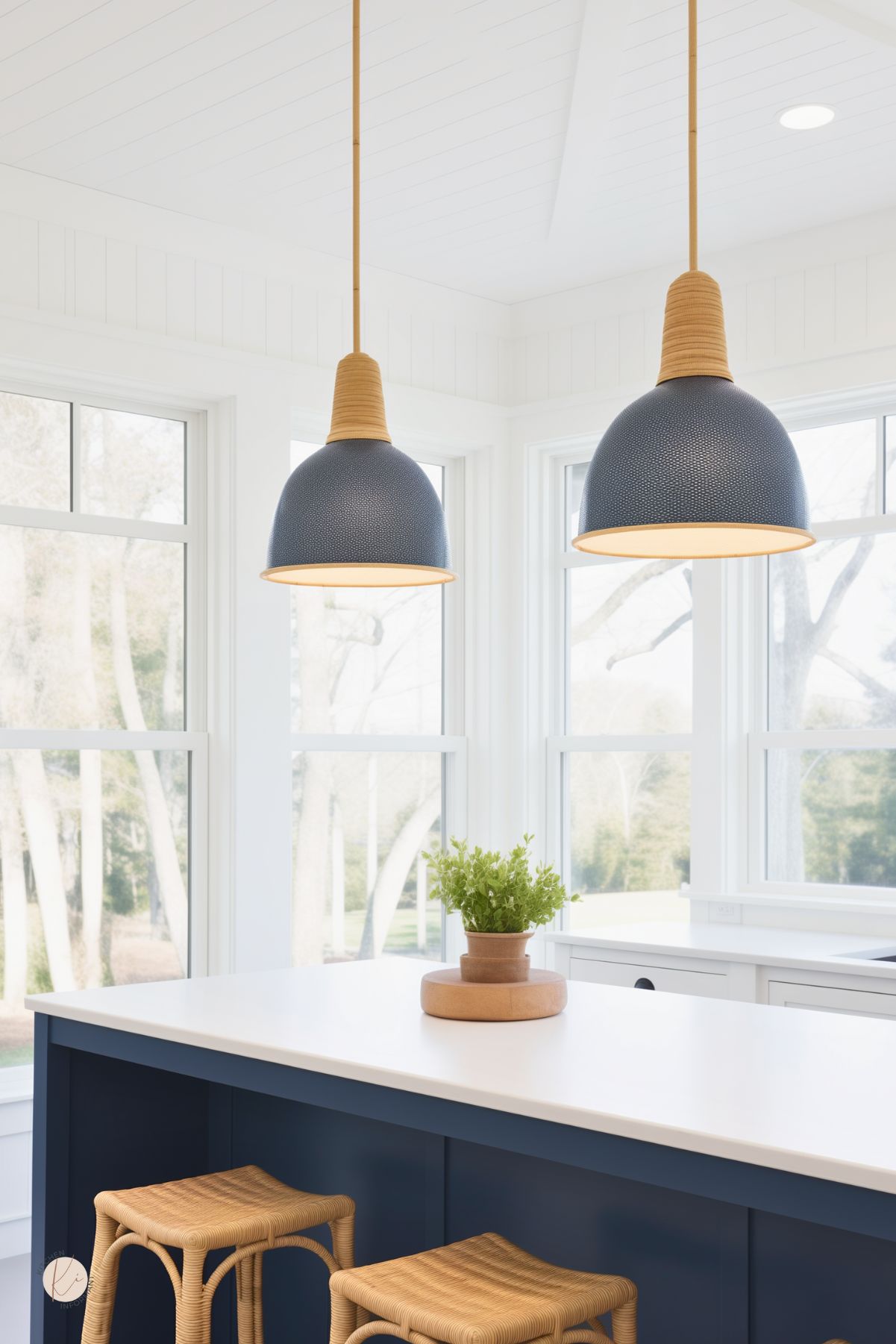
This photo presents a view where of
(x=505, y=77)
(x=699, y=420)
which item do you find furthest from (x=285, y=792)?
(x=699, y=420)

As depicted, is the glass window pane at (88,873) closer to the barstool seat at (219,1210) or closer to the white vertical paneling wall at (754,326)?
the barstool seat at (219,1210)

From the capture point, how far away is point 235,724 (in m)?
4.41

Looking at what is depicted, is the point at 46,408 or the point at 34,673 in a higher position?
the point at 46,408

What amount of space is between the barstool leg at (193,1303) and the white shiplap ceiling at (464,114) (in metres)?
2.52

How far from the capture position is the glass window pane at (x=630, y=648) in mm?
4918

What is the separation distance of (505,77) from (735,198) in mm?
1007

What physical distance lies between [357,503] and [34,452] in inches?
77.7

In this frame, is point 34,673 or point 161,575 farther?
point 161,575

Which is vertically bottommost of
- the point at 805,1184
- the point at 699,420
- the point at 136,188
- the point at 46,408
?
the point at 805,1184

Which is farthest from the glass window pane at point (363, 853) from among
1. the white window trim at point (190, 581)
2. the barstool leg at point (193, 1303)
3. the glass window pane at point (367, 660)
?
the barstool leg at point (193, 1303)

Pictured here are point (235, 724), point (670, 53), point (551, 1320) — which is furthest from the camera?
point (235, 724)

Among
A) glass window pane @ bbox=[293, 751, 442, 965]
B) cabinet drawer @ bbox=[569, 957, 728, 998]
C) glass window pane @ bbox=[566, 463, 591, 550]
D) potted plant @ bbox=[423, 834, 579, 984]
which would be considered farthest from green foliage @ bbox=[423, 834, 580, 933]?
glass window pane @ bbox=[566, 463, 591, 550]

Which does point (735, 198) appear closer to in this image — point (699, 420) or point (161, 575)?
point (161, 575)

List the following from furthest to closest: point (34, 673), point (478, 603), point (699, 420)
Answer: point (478, 603) → point (34, 673) → point (699, 420)
